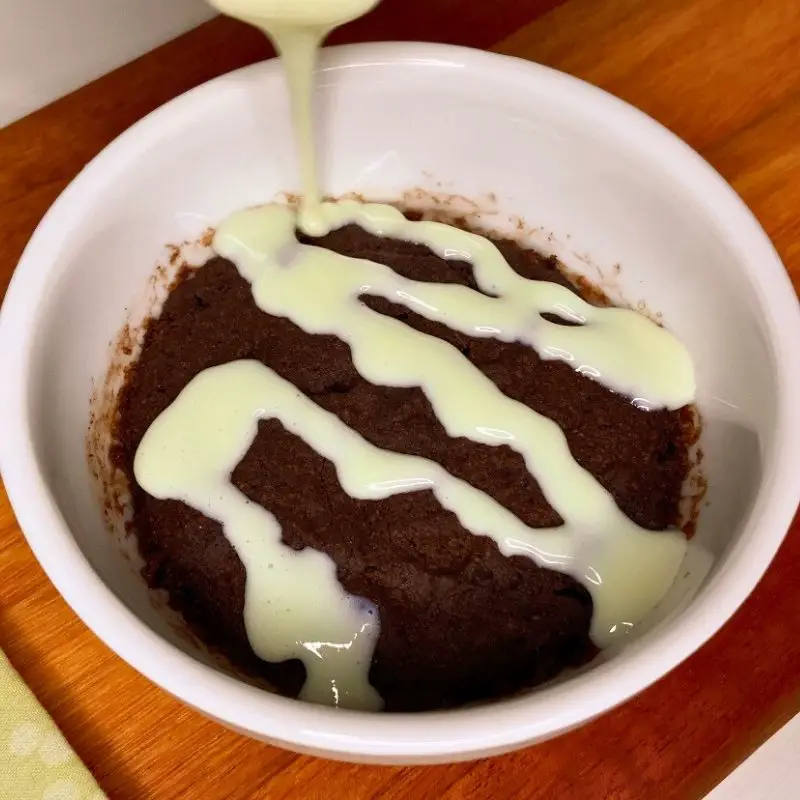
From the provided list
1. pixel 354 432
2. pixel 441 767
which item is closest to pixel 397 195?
pixel 354 432

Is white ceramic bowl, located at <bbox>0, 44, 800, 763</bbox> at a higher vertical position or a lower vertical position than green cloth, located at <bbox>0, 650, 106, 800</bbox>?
higher

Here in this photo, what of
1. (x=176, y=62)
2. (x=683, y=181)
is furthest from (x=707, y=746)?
(x=176, y=62)

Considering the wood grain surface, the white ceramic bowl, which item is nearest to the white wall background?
the wood grain surface

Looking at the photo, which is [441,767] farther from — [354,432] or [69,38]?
[69,38]

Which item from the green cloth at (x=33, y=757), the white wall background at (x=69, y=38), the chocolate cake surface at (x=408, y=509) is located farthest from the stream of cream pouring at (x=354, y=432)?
the white wall background at (x=69, y=38)

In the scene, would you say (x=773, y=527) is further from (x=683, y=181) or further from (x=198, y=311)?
(x=198, y=311)

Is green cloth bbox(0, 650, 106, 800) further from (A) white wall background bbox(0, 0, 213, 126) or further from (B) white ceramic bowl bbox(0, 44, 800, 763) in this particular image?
(A) white wall background bbox(0, 0, 213, 126)
